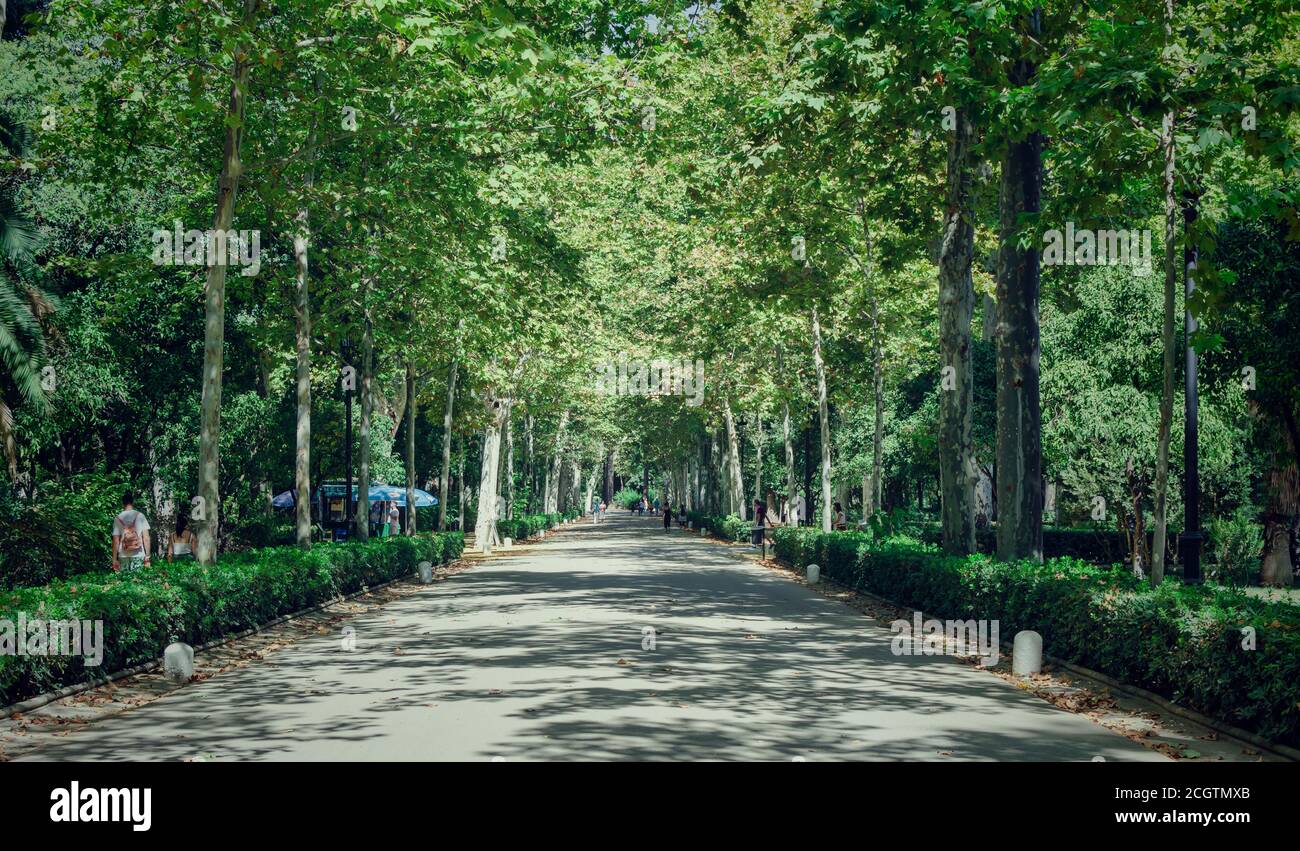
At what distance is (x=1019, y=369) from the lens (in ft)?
63.0

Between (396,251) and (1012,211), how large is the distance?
432 inches

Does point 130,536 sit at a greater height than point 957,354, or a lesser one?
lesser

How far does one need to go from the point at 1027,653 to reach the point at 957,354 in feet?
27.5

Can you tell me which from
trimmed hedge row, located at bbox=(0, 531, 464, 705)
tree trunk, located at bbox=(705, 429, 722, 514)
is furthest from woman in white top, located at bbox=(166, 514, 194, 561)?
tree trunk, located at bbox=(705, 429, 722, 514)

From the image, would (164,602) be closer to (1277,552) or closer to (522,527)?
(1277,552)

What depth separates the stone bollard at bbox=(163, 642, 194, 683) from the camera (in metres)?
13.5

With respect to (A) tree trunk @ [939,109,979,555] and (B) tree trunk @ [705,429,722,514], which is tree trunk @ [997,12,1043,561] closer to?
(A) tree trunk @ [939,109,979,555]

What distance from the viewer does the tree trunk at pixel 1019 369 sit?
19328mm

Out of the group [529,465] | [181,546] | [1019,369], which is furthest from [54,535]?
[529,465]

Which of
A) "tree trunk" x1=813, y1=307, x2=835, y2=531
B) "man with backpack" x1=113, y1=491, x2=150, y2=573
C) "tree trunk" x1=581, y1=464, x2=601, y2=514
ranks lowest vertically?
"tree trunk" x1=581, y1=464, x2=601, y2=514

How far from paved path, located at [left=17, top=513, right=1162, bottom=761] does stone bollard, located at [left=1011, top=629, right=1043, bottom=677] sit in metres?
0.38

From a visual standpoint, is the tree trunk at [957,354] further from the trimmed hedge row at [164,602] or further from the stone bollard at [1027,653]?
the trimmed hedge row at [164,602]

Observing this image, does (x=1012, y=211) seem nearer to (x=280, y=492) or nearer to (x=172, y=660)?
(x=172, y=660)

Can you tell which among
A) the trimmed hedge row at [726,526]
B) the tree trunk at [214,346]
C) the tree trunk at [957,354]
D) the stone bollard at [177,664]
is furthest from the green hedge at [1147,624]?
the trimmed hedge row at [726,526]
